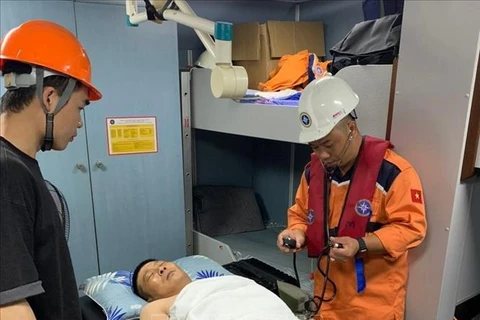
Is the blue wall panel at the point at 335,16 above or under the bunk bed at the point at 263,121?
above

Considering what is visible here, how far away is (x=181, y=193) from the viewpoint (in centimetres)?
276

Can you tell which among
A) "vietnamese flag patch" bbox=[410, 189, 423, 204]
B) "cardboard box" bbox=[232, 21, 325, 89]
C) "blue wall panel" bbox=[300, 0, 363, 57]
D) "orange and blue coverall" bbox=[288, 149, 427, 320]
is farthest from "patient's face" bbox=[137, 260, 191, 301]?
"blue wall panel" bbox=[300, 0, 363, 57]

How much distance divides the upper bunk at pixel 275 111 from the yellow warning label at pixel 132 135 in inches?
12.9

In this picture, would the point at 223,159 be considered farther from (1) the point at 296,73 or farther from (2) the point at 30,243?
(2) the point at 30,243

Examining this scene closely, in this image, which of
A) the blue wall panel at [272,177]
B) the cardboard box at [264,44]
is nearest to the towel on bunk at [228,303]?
the cardboard box at [264,44]

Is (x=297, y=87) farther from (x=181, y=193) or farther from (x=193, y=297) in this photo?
(x=193, y=297)

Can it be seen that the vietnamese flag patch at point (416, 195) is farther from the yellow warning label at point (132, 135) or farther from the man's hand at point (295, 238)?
the yellow warning label at point (132, 135)

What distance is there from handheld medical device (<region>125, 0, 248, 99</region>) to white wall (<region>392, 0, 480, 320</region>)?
70cm

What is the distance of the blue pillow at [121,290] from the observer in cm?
175

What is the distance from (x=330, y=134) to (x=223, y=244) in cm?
158

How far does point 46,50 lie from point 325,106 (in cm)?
85

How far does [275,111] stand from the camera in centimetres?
205

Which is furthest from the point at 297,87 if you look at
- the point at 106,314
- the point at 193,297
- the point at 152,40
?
the point at 106,314

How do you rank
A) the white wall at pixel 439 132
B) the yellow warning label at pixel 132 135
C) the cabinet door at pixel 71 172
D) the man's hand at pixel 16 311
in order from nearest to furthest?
1. the man's hand at pixel 16 311
2. the white wall at pixel 439 132
3. the cabinet door at pixel 71 172
4. the yellow warning label at pixel 132 135
